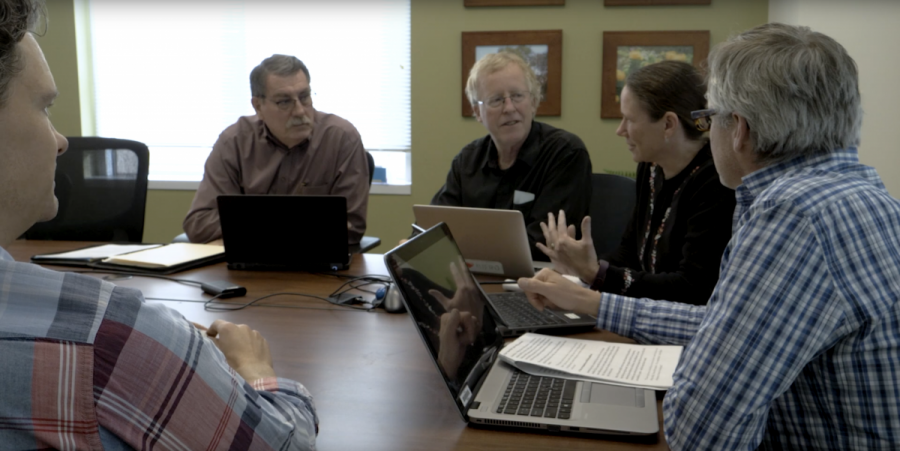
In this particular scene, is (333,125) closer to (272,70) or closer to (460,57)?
(272,70)

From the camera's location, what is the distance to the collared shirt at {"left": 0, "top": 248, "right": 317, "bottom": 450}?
65cm

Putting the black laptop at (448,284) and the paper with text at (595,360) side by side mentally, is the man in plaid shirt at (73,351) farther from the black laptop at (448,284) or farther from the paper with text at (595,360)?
the paper with text at (595,360)

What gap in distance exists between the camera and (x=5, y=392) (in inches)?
25.5

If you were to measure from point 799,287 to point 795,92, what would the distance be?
12.6 inches

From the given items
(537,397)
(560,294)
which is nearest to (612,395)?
(537,397)

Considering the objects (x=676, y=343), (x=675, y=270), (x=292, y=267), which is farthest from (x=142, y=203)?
(x=676, y=343)

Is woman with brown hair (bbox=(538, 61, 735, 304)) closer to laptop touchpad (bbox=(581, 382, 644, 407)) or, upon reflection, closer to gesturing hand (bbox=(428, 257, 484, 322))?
gesturing hand (bbox=(428, 257, 484, 322))

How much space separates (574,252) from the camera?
189 cm

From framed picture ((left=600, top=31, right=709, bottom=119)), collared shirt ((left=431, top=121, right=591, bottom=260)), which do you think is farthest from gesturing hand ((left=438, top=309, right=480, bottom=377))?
framed picture ((left=600, top=31, right=709, bottom=119))

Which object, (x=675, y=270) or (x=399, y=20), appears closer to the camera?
(x=675, y=270)

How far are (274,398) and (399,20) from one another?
12.0ft

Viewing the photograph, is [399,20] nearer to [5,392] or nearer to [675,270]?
[675,270]

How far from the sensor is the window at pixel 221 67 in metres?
4.36

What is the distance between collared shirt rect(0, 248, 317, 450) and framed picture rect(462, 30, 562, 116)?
3522 mm
